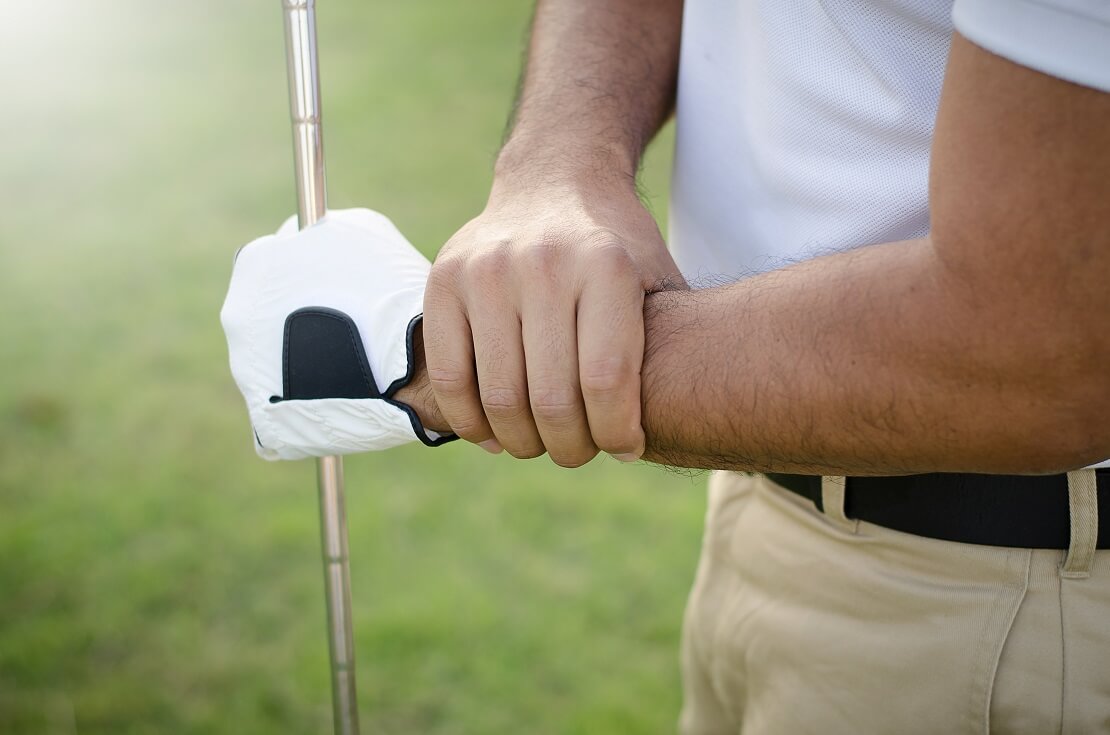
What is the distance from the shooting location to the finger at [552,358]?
82 cm

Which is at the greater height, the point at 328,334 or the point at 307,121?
the point at 307,121

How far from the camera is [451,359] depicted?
86 cm

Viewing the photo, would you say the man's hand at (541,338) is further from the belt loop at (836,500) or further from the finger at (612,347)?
the belt loop at (836,500)

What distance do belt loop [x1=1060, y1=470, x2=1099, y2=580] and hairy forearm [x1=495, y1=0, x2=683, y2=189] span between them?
50 cm

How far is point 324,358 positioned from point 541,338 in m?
0.26

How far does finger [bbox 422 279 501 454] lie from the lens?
862 mm

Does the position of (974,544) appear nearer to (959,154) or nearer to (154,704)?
(959,154)

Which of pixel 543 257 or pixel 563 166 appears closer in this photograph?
pixel 543 257

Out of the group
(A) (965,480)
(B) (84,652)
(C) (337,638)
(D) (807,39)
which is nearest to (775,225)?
(D) (807,39)

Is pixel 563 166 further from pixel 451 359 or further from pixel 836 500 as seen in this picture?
pixel 836 500

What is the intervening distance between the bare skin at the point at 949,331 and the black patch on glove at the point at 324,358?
0.28m

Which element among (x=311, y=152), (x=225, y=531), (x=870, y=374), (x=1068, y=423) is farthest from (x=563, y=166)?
(x=225, y=531)

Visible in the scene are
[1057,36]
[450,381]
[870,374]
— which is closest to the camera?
[1057,36]

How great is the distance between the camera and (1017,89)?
2.18 ft
